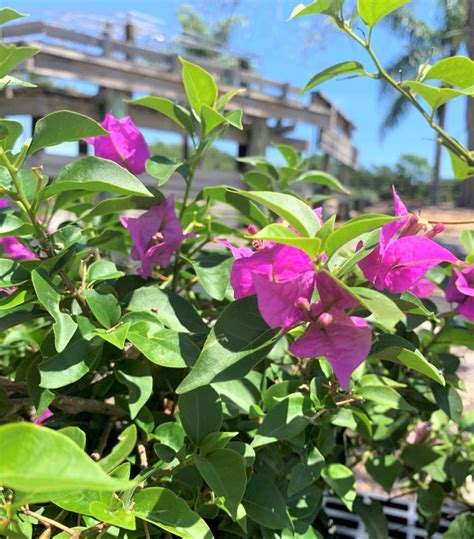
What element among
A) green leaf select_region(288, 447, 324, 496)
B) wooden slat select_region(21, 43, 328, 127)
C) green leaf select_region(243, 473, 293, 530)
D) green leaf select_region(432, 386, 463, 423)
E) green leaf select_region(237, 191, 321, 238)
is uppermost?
wooden slat select_region(21, 43, 328, 127)

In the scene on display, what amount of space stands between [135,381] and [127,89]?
3.67m

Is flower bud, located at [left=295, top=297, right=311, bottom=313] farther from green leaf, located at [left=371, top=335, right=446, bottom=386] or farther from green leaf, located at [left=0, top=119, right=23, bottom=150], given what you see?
green leaf, located at [left=0, top=119, right=23, bottom=150]

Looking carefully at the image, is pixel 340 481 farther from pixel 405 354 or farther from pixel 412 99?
pixel 412 99

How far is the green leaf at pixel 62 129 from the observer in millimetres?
400

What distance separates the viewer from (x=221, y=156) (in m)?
20.5

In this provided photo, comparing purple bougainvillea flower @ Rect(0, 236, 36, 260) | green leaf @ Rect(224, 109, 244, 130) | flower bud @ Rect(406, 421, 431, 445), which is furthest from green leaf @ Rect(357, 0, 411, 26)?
flower bud @ Rect(406, 421, 431, 445)

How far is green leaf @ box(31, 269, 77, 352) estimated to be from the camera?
0.39 metres

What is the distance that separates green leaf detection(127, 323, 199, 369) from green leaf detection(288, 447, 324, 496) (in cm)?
15

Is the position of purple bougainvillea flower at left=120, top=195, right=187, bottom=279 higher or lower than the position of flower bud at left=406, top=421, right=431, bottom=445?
higher

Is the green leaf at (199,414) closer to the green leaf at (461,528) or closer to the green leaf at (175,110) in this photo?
the green leaf at (175,110)

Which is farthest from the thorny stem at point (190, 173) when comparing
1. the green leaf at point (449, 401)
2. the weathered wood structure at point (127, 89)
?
the weathered wood structure at point (127, 89)

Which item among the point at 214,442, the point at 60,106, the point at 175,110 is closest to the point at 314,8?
the point at 175,110

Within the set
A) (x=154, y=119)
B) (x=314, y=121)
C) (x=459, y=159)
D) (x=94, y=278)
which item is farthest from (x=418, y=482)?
(x=314, y=121)

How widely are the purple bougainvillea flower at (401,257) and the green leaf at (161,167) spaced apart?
22 centimetres
